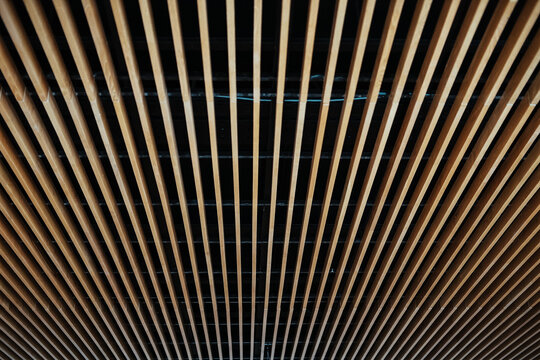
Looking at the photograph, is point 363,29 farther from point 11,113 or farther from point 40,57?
point 11,113

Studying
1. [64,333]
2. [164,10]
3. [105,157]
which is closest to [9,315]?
[64,333]

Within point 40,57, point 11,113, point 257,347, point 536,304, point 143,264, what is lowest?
point 257,347

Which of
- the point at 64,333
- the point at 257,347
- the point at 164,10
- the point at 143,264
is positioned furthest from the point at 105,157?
the point at 257,347

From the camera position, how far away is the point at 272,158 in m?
6.98

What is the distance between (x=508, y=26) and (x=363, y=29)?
1839 mm

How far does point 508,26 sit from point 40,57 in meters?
5.20

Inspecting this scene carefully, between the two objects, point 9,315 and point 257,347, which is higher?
point 9,315

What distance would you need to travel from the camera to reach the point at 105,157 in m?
7.00

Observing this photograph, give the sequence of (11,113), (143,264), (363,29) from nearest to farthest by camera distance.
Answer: (363,29) < (11,113) < (143,264)

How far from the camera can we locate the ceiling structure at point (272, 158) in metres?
4.91

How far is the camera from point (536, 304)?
1055cm

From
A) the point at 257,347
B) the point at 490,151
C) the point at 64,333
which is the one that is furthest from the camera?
the point at 257,347

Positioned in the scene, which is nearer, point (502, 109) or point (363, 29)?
point (363, 29)

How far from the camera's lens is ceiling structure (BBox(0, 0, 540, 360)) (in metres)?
4.91
